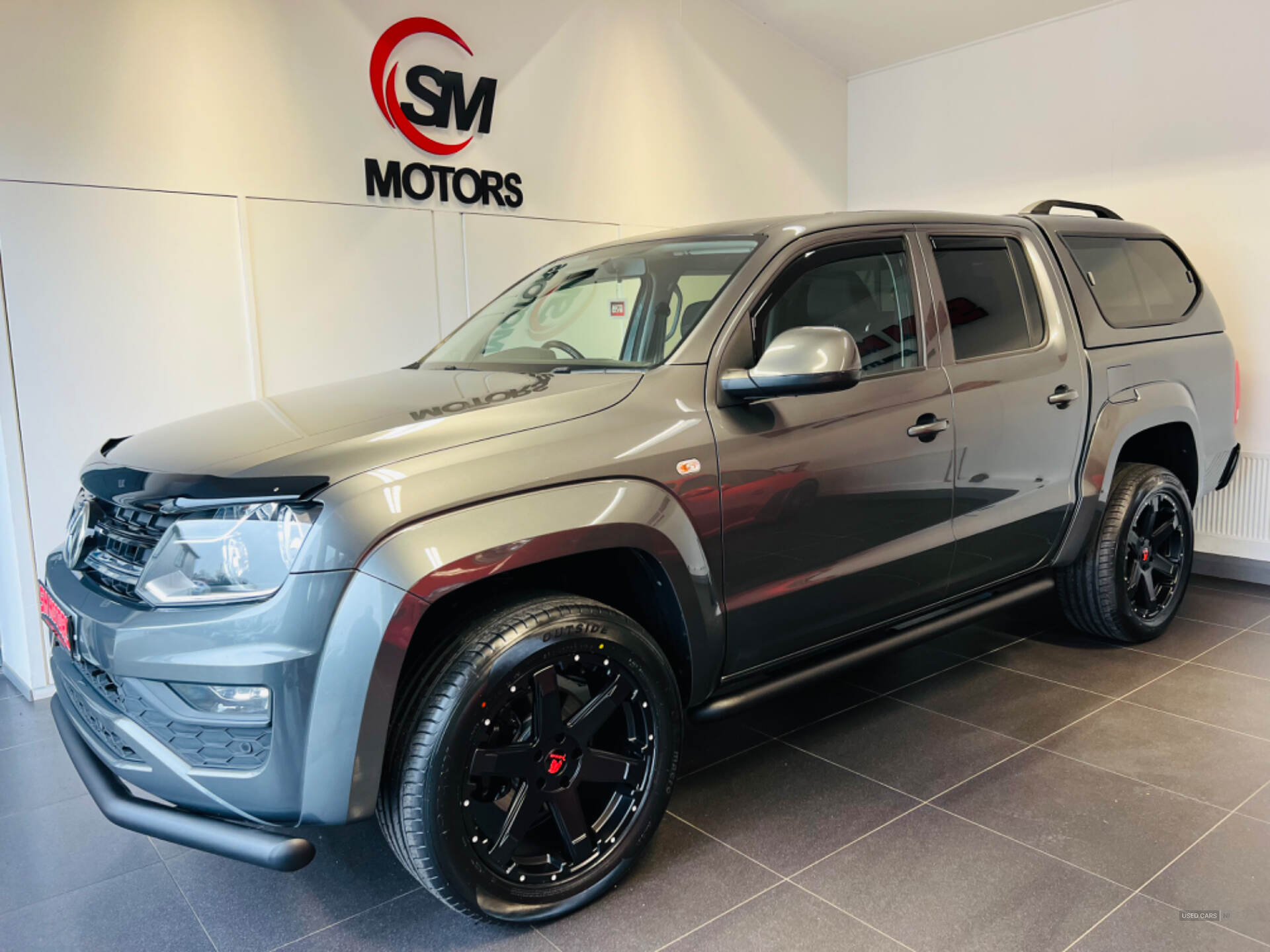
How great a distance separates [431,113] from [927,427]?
3241mm

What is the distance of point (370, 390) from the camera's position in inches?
97.0

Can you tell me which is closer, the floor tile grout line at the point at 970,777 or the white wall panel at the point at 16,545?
the floor tile grout line at the point at 970,777

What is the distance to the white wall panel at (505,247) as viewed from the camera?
16.0 ft

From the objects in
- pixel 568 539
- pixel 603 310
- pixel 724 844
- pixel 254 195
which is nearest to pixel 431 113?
pixel 254 195

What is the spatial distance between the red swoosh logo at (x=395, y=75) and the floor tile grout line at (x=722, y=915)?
3.85 meters

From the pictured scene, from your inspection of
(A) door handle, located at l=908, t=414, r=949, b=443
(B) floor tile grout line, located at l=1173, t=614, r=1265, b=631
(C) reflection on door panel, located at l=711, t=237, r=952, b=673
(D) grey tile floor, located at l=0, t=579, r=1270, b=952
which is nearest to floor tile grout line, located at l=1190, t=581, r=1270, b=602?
(B) floor tile grout line, located at l=1173, t=614, r=1265, b=631

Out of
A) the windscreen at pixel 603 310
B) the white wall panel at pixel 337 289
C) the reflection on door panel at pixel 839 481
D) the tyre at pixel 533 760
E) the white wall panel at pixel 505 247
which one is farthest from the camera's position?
the white wall panel at pixel 505 247

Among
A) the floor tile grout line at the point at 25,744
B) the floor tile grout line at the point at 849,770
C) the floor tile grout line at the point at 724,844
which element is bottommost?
the floor tile grout line at the point at 724,844

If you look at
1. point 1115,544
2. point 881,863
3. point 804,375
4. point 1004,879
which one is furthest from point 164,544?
point 1115,544

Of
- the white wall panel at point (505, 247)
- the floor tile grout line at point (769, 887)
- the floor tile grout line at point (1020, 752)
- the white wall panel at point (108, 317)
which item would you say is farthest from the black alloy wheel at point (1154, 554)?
the white wall panel at point (108, 317)

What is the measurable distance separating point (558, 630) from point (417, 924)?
0.80m

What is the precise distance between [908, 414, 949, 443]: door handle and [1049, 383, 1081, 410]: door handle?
1.94 feet

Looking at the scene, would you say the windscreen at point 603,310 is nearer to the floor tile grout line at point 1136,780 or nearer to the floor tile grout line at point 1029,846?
the floor tile grout line at point 1029,846

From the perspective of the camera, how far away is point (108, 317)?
12.5 feet
